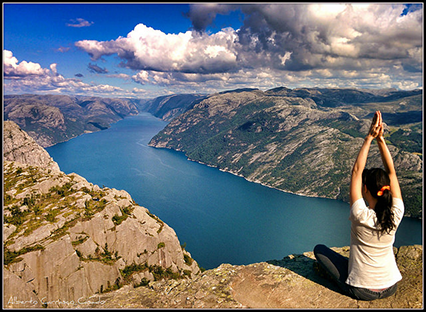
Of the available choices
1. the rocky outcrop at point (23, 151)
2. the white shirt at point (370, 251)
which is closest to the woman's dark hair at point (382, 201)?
the white shirt at point (370, 251)

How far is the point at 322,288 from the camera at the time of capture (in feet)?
34.9

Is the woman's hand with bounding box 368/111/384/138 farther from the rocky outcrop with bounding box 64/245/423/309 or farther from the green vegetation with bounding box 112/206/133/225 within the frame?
the green vegetation with bounding box 112/206/133/225

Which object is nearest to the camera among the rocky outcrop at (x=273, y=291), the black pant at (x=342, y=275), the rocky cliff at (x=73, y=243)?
the black pant at (x=342, y=275)

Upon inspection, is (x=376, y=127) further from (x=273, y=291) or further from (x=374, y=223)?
(x=273, y=291)

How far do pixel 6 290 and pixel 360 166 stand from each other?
1446 inches

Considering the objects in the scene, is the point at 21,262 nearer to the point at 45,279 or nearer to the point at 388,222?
the point at 45,279

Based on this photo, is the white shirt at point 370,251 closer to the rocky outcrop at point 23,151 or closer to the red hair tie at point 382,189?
the red hair tie at point 382,189

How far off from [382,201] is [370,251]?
1698mm

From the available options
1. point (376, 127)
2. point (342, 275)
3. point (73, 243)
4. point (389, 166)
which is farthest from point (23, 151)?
point (389, 166)

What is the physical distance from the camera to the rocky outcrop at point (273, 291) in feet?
31.0

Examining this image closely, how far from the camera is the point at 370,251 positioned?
26.7ft

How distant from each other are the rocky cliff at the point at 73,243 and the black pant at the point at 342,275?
101 ft

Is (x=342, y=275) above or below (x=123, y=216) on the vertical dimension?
above

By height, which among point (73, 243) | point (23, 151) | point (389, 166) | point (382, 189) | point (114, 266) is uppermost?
point (389, 166)
